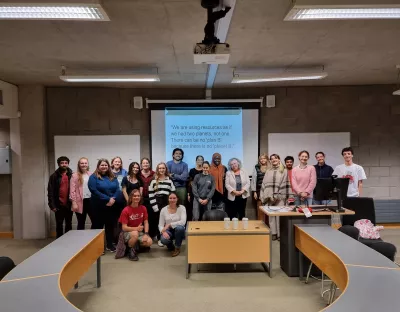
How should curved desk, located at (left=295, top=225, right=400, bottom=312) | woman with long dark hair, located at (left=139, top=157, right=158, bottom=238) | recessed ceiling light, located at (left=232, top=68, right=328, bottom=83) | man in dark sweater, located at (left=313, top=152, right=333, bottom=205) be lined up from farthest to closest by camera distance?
man in dark sweater, located at (left=313, top=152, right=333, bottom=205) → woman with long dark hair, located at (left=139, top=157, right=158, bottom=238) → recessed ceiling light, located at (left=232, top=68, right=328, bottom=83) → curved desk, located at (left=295, top=225, right=400, bottom=312)

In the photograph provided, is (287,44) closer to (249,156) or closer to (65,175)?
(249,156)

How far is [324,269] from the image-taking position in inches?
122

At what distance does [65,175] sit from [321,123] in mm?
4695

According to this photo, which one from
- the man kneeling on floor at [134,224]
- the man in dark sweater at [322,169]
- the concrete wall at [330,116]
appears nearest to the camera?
the man kneeling on floor at [134,224]

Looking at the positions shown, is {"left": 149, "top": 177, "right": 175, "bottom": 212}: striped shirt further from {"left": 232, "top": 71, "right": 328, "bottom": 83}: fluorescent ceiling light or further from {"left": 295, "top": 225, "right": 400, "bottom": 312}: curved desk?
{"left": 295, "top": 225, "right": 400, "bottom": 312}: curved desk

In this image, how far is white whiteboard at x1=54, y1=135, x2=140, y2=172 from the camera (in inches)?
260

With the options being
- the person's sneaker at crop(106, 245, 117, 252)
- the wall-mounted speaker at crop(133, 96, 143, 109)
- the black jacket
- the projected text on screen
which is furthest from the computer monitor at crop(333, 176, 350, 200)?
the black jacket

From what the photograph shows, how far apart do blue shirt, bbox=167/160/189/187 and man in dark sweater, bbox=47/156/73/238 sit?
1.66 meters

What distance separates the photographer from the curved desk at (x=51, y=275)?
202 centimetres

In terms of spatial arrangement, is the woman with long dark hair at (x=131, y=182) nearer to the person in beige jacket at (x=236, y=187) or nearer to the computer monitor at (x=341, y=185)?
the person in beige jacket at (x=236, y=187)

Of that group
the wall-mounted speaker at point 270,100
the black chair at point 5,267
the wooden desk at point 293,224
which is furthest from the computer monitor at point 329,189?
the black chair at point 5,267

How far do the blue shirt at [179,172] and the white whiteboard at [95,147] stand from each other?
2.99 feet

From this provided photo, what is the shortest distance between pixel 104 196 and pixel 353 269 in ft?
12.2

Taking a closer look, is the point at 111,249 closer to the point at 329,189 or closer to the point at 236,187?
the point at 236,187
